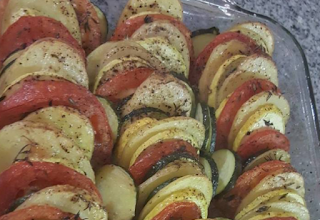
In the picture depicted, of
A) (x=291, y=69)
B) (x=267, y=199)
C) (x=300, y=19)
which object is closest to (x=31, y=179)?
(x=267, y=199)

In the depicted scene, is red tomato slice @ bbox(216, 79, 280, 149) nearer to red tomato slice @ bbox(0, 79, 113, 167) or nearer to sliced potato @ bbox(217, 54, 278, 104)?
sliced potato @ bbox(217, 54, 278, 104)

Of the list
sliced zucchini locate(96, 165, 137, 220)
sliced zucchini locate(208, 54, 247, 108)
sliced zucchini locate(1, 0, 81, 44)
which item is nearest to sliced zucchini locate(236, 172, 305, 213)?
sliced zucchini locate(208, 54, 247, 108)

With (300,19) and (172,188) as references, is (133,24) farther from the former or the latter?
(300,19)

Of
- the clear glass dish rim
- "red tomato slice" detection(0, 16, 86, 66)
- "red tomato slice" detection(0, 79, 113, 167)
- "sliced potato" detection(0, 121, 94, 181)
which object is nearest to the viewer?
"sliced potato" detection(0, 121, 94, 181)

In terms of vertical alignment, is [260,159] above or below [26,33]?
below

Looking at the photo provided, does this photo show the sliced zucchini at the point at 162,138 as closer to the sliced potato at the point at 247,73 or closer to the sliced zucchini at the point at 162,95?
the sliced zucchini at the point at 162,95

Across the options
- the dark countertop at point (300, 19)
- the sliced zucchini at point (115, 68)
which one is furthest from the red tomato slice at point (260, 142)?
the dark countertop at point (300, 19)
